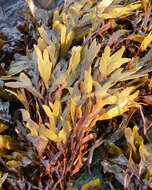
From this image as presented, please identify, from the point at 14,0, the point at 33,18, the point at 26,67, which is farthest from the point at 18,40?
the point at 14,0

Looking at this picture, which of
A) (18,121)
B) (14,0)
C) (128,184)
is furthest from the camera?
(14,0)

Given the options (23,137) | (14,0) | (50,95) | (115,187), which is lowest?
(115,187)

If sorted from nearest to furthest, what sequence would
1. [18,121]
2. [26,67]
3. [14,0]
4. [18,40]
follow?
1. [18,121]
2. [26,67]
3. [18,40]
4. [14,0]

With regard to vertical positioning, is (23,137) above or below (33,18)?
below

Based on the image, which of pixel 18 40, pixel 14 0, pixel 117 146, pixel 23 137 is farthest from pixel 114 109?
pixel 14 0

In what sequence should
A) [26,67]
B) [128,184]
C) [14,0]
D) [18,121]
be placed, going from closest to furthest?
[128,184] → [18,121] → [26,67] → [14,0]

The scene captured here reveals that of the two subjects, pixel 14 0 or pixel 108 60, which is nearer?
pixel 108 60

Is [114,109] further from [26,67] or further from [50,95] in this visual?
[26,67]

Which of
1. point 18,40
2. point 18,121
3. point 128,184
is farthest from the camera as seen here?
point 18,40

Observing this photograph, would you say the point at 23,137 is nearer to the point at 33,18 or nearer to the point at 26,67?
the point at 26,67
